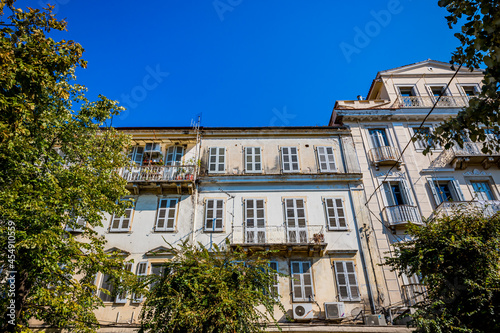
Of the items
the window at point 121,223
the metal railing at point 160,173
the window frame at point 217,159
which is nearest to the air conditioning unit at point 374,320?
the window frame at point 217,159

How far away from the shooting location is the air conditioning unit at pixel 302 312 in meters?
12.9

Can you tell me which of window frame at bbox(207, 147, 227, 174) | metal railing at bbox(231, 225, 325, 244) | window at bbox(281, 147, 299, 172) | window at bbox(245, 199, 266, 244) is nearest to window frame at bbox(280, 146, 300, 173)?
window at bbox(281, 147, 299, 172)

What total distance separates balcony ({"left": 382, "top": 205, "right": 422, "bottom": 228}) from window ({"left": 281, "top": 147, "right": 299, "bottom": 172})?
16.6 ft

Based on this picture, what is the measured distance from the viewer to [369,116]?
61.1ft

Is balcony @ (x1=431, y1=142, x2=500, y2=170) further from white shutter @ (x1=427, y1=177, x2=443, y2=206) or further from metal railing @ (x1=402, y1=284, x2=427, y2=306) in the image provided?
metal railing @ (x1=402, y1=284, x2=427, y2=306)

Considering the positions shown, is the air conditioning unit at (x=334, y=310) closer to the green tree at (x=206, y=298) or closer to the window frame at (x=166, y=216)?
the green tree at (x=206, y=298)

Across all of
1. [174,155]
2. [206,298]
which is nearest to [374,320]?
[206,298]

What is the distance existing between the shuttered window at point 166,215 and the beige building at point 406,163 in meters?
9.51

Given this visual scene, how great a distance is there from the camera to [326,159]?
17.6 metres

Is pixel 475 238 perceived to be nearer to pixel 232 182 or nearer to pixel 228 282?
pixel 228 282

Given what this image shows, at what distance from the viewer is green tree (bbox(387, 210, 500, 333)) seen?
905 cm

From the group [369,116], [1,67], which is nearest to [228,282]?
[1,67]

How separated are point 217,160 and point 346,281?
349 inches

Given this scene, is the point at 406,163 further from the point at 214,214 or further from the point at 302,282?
the point at 214,214
